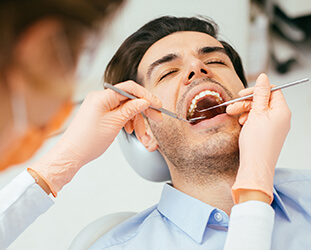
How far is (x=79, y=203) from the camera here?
1.69 metres

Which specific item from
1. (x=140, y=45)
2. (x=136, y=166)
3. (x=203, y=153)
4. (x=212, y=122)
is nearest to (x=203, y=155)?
(x=203, y=153)

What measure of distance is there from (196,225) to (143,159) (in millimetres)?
406

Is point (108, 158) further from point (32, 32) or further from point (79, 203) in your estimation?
point (32, 32)

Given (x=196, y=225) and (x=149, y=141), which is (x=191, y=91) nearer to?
(x=149, y=141)

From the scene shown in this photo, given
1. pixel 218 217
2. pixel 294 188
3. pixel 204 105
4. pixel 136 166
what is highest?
pixel 204 105

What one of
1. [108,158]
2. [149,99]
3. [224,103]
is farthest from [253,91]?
[108,158]

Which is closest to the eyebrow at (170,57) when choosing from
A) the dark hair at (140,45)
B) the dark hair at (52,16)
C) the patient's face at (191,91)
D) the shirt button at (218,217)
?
the patient's face at (191,91)

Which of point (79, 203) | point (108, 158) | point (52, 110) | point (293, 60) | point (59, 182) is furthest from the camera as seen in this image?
point (293, 60)

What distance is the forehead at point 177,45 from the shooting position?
143cm

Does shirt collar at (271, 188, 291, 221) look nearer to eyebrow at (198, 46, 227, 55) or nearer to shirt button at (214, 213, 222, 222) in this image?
shirt button at (214, 213, 222, 222)

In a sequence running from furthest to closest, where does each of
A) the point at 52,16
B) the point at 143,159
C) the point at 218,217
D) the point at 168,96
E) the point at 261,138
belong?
the point at 143,159 < the point at 168,96 < the point at 218,217 < the point at 261,138 < the point at 52,16

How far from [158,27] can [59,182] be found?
82cm

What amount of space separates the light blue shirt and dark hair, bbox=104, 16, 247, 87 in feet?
1.78

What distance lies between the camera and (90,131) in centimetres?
121
